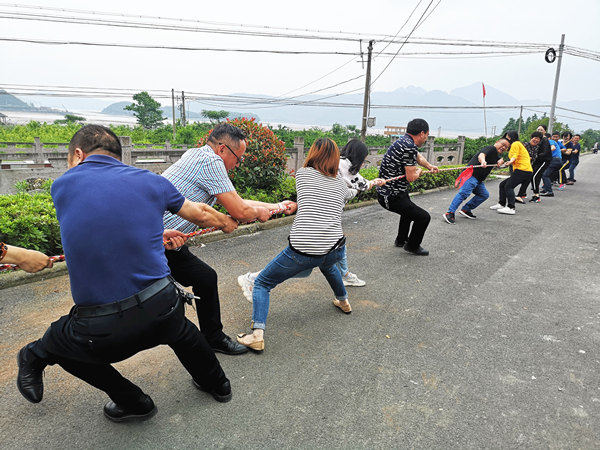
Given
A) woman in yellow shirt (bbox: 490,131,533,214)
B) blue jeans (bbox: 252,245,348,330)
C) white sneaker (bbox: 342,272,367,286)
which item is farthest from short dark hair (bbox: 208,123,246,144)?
woman in yellow shirt (bbox: 490,131,533,214)

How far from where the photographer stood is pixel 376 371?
118 inches

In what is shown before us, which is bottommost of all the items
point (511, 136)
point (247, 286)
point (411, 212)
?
point (247, 286)

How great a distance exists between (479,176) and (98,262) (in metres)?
7.28

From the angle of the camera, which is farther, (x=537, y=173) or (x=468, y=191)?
(x=537, y=173)

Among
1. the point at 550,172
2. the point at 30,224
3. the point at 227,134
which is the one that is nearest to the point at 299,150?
the point at 550,172

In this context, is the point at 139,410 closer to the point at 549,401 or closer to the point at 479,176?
the point at 549,401

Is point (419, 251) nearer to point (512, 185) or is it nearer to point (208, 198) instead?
point (208, 198)

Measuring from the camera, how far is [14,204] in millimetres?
5375

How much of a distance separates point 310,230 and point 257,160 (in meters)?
4.80

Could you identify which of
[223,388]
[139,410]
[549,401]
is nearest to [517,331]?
[549,401]

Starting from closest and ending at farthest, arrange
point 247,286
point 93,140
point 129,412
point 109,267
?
point 109,267
point 93,140
point 129,412
point 247,286

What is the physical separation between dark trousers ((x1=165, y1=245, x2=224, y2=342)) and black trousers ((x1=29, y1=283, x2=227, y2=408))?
616mm

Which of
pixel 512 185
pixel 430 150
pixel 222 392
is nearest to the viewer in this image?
pixel 222 392

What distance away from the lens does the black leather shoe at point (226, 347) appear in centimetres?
313
